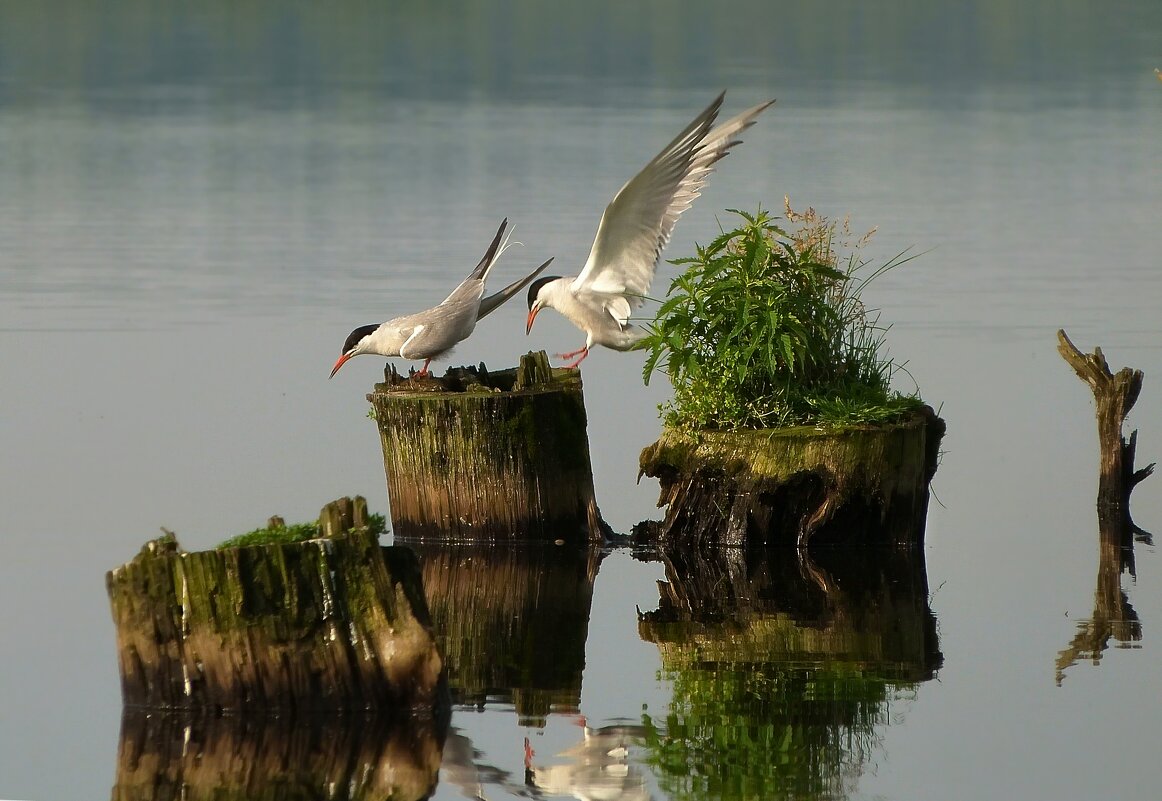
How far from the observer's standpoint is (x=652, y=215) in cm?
1175

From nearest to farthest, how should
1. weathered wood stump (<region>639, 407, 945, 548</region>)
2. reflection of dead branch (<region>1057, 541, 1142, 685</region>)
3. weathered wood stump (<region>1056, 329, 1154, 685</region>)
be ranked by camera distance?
reflection of dead branch (<region>1057, 541, 1142, 685</region>) < weathered wood stump (<region>639, 407, 945, 548</region>) < weathered wood stump (<region>1056, 329, 1154, 685</region>)

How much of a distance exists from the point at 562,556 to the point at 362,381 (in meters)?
4.72

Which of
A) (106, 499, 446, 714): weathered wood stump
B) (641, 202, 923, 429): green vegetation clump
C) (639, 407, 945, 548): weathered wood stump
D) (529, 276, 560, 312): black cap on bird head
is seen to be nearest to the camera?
(106, 499, 446, 714): weathered wood stump

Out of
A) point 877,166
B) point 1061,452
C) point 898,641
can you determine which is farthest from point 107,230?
point 898,641

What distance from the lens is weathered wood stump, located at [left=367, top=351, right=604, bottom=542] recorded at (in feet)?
33.8

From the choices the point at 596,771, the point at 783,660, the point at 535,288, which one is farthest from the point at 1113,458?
the point at 596,771

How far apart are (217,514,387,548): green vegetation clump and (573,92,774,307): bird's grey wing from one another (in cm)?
430

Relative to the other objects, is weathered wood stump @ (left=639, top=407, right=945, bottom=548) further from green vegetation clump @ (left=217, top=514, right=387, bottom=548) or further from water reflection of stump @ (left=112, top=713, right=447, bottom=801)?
water reflection of stump @ (left=112, top=713, right=447, bottom=801)

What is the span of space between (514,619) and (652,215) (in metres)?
3.40

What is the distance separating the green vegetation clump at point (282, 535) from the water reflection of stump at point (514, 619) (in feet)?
2.41

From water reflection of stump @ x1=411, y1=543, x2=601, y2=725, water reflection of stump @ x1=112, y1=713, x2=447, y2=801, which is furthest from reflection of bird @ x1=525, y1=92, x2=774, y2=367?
water reflection of stump @ x1=112, y1=713, x2=447, y2=801

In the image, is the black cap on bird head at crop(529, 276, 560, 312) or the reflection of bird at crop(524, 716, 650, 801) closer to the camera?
the reflection of bird at crop(524, 716, 650, 801)

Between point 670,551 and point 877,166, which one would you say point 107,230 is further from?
point 670,551

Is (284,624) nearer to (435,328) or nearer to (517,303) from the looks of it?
(435,328)
